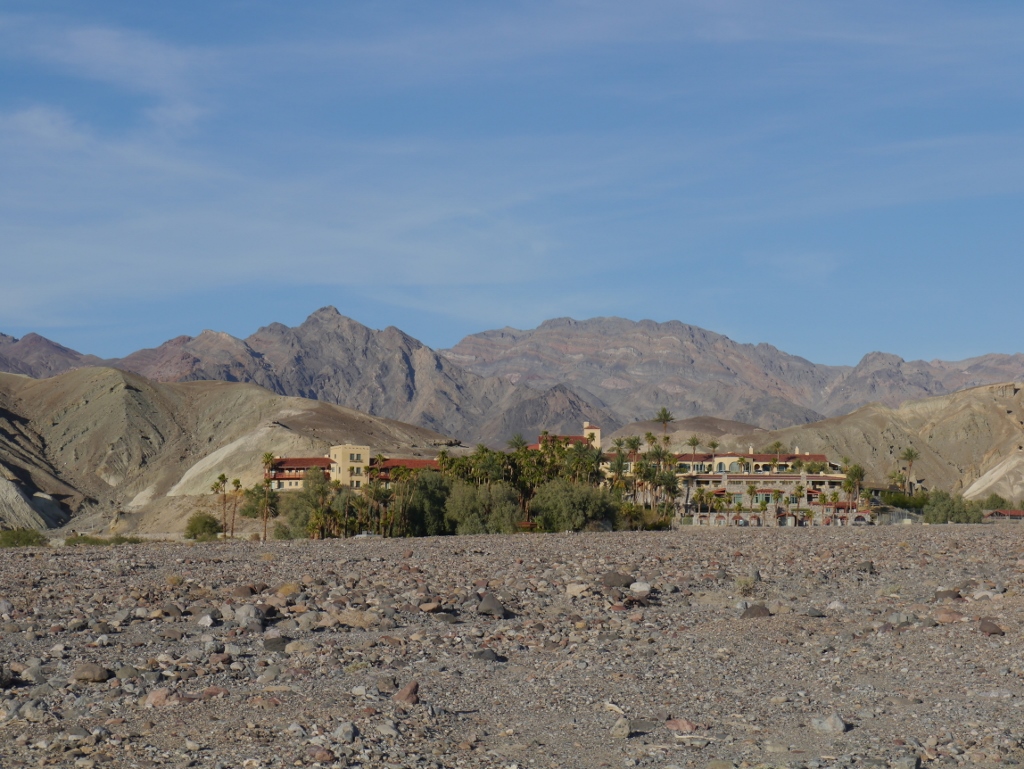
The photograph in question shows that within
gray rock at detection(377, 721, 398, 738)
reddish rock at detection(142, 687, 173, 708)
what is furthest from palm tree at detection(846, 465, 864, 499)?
gray rock at detection(377, 721, 398, 738)

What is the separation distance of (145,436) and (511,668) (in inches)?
5634

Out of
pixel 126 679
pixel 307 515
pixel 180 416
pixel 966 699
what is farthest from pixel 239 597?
pixel 180 416

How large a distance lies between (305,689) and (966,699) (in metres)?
8.48

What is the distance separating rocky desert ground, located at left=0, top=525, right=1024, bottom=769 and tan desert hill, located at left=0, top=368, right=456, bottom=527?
83.3 m

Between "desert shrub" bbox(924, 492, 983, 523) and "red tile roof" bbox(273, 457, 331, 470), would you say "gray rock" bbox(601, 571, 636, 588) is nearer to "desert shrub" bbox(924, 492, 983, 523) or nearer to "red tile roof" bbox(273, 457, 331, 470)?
"desert shrub" bbox(924, 492, 983, 523)

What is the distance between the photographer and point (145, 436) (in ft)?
492

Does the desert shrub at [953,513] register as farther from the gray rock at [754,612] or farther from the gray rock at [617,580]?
the gray rock at [754,612]

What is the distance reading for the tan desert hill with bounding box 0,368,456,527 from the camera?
120750 mm

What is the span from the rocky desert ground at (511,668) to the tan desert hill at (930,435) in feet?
456

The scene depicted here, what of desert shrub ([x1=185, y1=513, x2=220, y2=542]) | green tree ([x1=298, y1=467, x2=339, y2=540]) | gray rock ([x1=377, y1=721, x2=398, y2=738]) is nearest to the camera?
gray rock ([x1=377, y1=721, x2=398, y2=738])

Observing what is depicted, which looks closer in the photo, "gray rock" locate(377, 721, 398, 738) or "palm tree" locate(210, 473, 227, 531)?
"gray rock" locate(377, 721, 398, 738)

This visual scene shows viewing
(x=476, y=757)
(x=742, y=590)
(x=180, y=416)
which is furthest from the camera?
(x=180, y=416)

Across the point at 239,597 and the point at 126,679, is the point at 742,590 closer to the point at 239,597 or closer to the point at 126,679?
the point at 239,597

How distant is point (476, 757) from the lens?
38.2 feet
